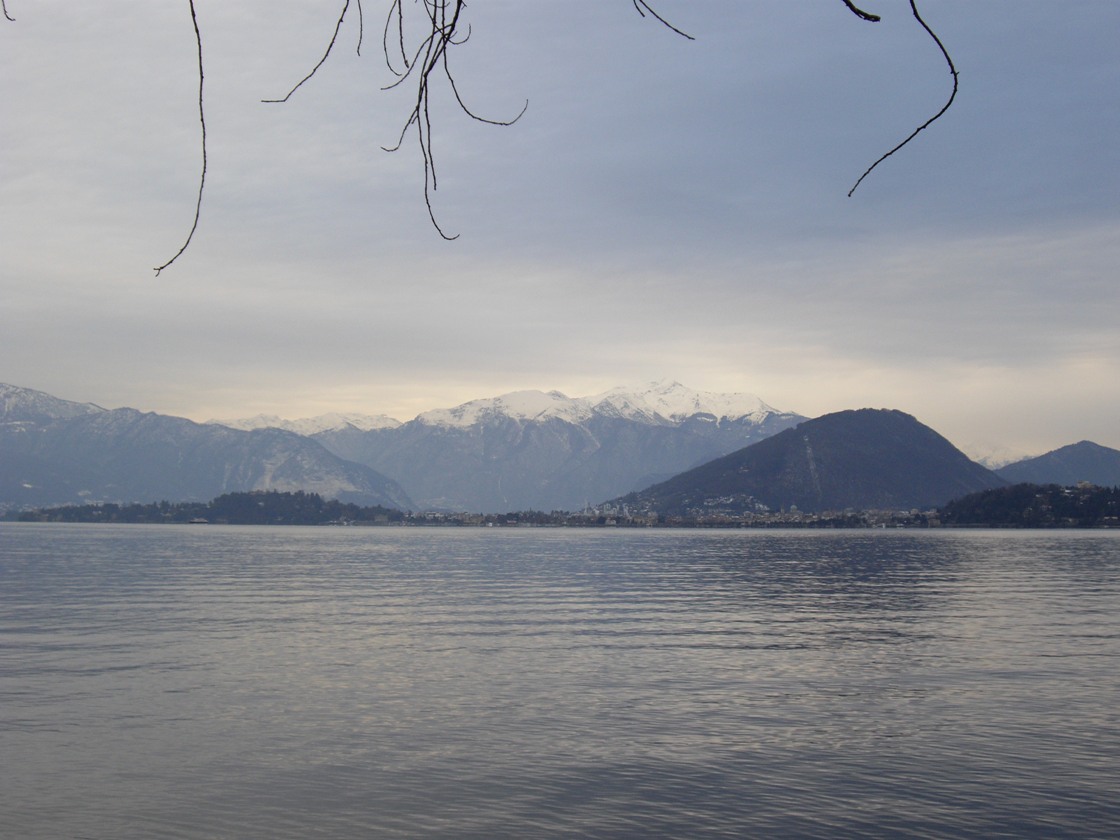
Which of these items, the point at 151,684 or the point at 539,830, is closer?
the point at 539,830

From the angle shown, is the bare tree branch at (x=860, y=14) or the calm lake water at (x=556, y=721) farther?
the calm lake water at (x=556, y=721)

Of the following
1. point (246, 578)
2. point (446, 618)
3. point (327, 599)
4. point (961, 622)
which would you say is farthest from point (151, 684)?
point (246, 578)

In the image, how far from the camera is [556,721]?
35.3 metres

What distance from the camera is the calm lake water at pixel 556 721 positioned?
2500 cm

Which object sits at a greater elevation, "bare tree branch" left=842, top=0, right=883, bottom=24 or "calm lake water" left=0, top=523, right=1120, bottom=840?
"bare tree branch" left=842, top=0, right=883, bottom=24

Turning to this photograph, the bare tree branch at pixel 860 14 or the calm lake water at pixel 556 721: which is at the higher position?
the bare tree branch at pixel 860 14

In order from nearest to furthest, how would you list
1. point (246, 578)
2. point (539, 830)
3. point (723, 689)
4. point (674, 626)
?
1. point (539, 830)
2. point (723, 689)
3. point (674, 626)
4. point (246, 578)

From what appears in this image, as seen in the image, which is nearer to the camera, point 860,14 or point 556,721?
point 860,14

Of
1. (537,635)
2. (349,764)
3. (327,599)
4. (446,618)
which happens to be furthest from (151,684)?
(327,599)

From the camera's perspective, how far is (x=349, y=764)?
1164 inches

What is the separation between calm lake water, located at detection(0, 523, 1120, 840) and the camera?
25.0m

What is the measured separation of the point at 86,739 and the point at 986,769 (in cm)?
2896

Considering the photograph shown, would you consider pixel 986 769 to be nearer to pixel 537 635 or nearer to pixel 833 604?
pixel 537 635

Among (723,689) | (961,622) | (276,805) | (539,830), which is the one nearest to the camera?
(539,830)
